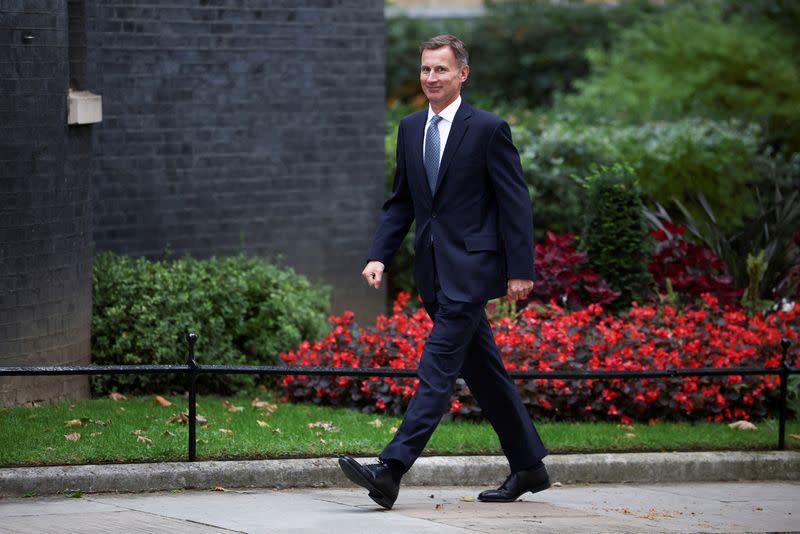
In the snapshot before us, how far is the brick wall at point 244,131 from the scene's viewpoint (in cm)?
1026

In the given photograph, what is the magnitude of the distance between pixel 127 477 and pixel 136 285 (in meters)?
2.86

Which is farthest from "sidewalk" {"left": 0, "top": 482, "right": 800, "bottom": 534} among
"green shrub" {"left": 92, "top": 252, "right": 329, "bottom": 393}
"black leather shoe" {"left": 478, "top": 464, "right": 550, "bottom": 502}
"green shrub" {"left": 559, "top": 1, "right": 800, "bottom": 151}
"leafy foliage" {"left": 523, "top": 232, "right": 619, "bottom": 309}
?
"green shrub" {"left": 559, "top": 1, "right": 800, "bottom": 151}

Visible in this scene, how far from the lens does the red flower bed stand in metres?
8.80

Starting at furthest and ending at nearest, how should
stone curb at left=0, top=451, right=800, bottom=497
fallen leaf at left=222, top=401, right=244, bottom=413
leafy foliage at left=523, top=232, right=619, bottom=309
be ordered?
leafy foliage at left=523, top=232, right=619, bottom=309 → fallen leaf at left=222, top=401, right=244, bottom=413 → stone curb at left=0, top=451, right=800, bottom=497

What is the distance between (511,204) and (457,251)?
320mm

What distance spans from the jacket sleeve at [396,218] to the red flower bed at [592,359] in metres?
2.13

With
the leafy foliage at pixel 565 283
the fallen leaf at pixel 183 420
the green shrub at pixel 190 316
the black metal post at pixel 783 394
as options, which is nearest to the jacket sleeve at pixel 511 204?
the black metal post at pixel 783 394

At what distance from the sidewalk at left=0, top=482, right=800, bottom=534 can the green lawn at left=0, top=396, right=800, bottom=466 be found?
1.28 ft

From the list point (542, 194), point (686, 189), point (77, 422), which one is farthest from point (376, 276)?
point (686, 189)

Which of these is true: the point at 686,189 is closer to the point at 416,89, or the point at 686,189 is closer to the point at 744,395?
the point at 744,395

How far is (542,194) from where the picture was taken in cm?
1332

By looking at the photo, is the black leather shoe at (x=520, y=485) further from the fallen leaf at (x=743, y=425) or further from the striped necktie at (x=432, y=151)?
the fallen leaf at (x=743, y=425)

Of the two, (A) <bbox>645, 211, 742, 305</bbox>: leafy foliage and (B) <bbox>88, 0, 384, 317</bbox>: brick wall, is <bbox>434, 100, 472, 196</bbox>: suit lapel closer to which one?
(B) <bbox>88, 0, 384, 317</bbox>: brick wall

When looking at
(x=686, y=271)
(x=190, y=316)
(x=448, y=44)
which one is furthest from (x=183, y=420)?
(x=686, y=271)
